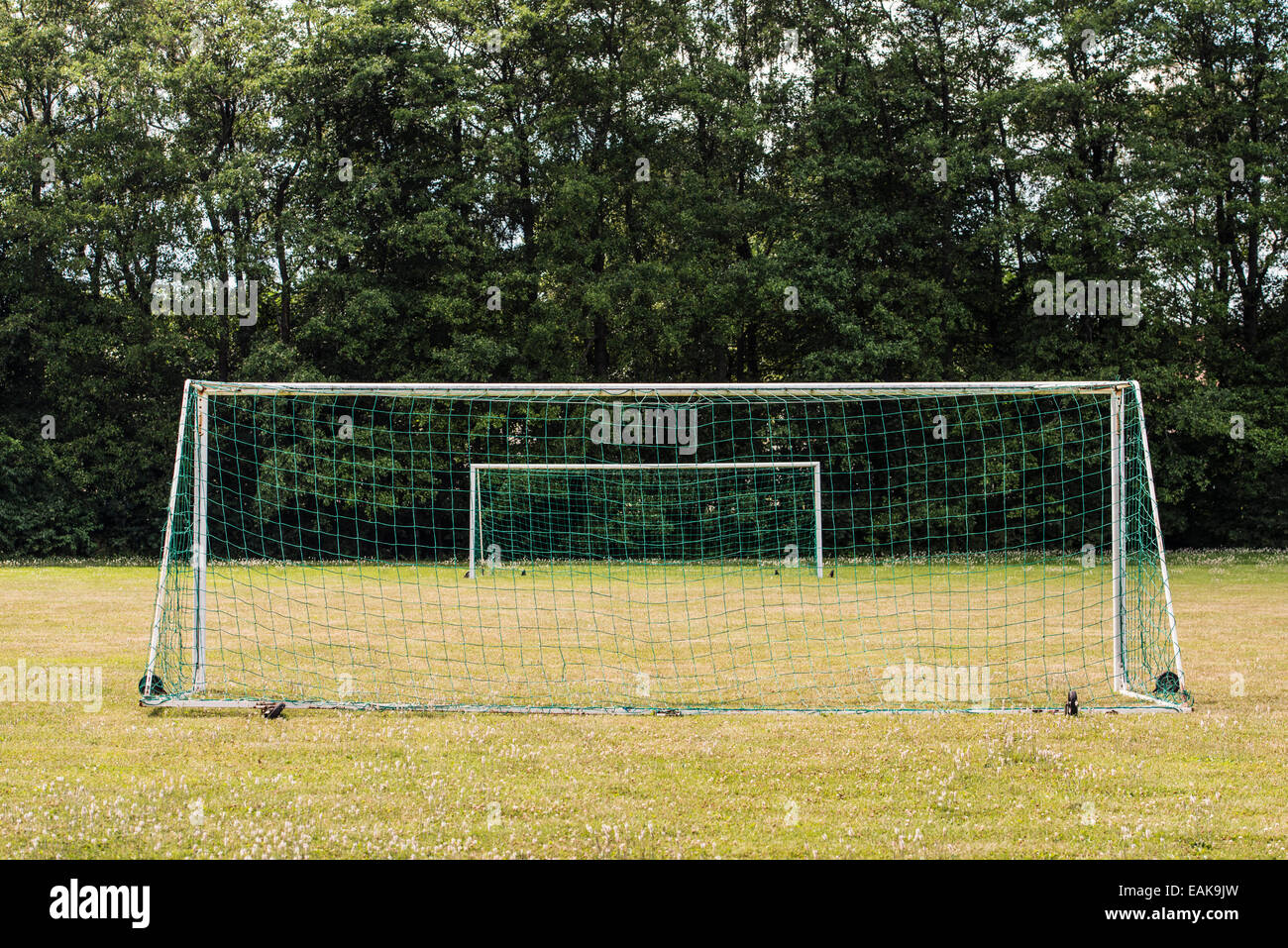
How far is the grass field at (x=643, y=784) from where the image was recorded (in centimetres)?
518

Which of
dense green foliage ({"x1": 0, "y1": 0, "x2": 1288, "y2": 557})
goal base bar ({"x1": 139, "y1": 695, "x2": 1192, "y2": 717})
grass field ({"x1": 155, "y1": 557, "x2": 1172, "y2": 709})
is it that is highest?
dense green foliage ({"x1": 0, "y1": 0, "x2": 1288, "y2": 557})

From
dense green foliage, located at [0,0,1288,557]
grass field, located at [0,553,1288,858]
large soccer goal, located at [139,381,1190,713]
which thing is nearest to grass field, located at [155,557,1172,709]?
large soccer goal, located at [139,381,1190,713]

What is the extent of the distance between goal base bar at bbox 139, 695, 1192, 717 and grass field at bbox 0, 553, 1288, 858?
16 cm

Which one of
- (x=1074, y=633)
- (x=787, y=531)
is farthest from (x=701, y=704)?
(x=787, y=531)

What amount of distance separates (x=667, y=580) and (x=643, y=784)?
45.4 ft

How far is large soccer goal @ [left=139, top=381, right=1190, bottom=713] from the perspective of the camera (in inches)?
349

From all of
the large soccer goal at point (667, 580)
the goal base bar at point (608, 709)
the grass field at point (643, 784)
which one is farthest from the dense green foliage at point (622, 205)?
the grass field at point (643, 784)

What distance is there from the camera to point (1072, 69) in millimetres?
28125

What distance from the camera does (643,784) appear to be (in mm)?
6180

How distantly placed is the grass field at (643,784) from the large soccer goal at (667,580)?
0.65 m

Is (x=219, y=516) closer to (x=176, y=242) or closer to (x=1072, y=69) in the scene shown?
(x=176, y=242)

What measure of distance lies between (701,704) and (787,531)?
53.1 ft

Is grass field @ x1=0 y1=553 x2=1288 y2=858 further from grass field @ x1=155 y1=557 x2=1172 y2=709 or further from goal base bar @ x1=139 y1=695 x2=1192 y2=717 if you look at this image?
grass field @ x1=155 y1=557 x2=1172 y2=709

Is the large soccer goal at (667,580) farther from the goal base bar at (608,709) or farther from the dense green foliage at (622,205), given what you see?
the dense green foliage at (622,205)
